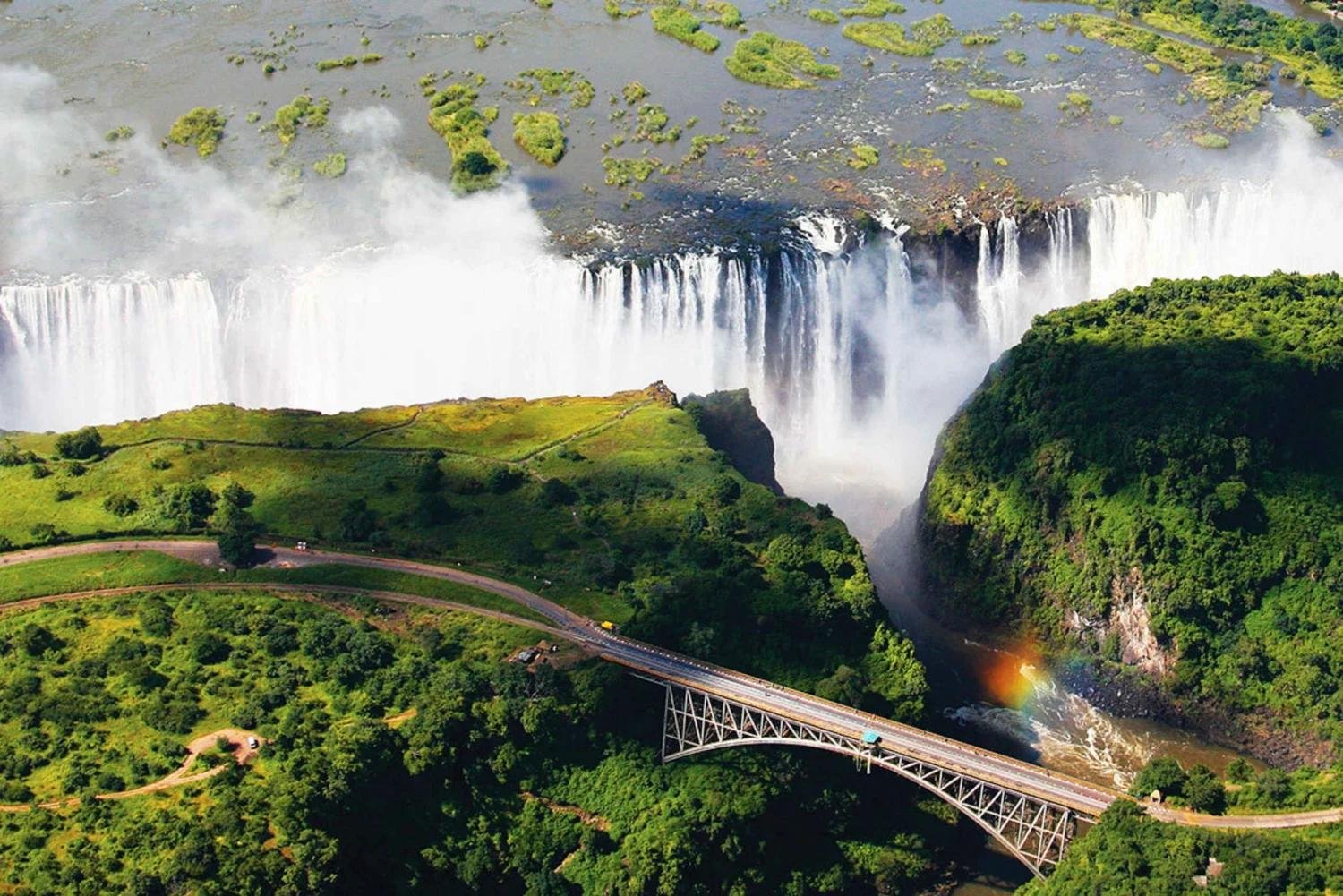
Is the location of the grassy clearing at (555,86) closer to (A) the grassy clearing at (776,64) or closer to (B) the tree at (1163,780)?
(A) the grassy clearing at (776,64)

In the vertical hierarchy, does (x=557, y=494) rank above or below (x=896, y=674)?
above

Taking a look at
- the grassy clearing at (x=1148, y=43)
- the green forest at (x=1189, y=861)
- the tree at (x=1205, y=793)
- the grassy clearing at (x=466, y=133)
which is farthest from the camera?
the grassy clearing at (x=1148, y=43)

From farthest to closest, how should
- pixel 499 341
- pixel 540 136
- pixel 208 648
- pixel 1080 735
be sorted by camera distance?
pixel 540 136 < pixel 499 341 < pixel 1080 735 < pixel 208 648

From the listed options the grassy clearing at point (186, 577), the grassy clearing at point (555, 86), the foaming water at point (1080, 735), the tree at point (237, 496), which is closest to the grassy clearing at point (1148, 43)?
the grassy clearing at point (555, 86)

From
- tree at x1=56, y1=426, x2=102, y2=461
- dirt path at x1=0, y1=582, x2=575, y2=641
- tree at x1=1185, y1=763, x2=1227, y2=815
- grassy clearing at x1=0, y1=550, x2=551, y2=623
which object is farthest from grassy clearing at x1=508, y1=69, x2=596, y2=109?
tree at x1=1185, y1=763, x2=1227, y2=815

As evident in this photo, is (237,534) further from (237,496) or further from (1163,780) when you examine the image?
(1163,780)

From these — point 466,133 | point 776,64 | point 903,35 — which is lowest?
point 466,133

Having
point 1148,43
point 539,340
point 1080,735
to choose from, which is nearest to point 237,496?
point 539,340
